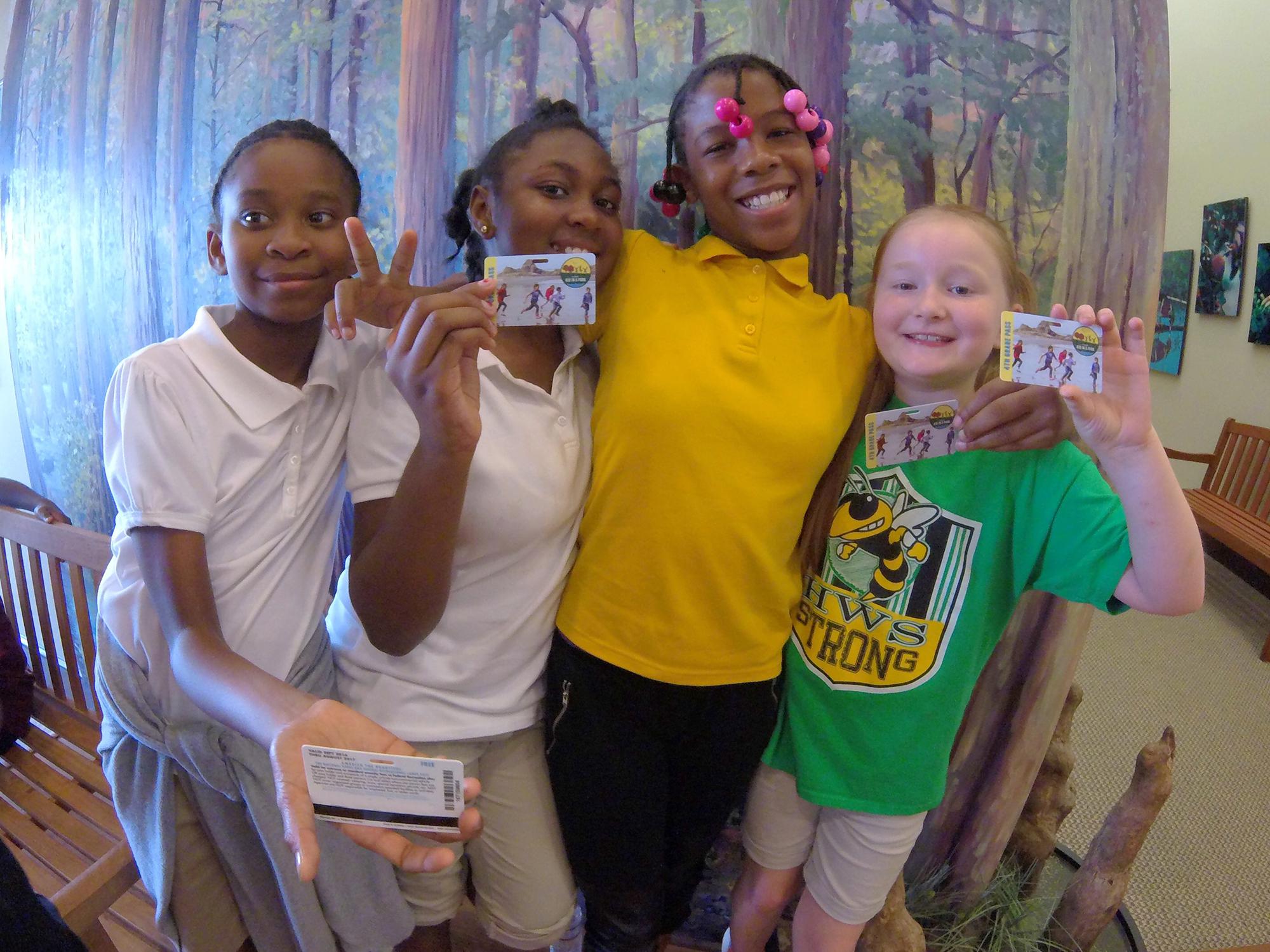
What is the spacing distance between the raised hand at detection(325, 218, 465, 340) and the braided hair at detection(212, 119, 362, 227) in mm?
257

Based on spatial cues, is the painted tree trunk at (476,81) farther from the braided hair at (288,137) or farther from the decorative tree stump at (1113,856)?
the decorative tree stump at (1113,856)

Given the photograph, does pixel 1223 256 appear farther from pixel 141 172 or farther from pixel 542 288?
pixel 141 172

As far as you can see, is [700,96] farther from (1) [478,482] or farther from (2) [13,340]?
(2) [13,340]

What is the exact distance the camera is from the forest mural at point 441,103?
121 centimetres

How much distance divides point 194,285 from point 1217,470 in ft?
14.0

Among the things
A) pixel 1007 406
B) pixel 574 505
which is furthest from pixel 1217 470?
pixel 574 505

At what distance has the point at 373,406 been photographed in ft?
3.48

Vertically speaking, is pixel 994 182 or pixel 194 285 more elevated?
pixel 994 182

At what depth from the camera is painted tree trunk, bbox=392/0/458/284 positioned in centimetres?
137

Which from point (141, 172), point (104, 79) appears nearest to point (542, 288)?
point (141, 172)

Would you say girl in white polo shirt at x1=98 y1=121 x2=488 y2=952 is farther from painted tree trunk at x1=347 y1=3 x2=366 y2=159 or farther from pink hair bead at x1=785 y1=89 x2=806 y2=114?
pink hair bead at x1=785 y1=89 x2=806 y2=114

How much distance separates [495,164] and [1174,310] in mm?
4160

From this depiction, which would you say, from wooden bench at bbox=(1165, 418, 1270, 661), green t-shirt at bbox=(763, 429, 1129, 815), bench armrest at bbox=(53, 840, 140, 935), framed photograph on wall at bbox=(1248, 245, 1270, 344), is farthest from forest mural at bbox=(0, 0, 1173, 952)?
framed photograph on wall at bbox=(1248, 245, 1270, 344)

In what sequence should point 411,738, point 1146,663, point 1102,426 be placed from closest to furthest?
point 1102,426
point 411,738
point 1146,663
